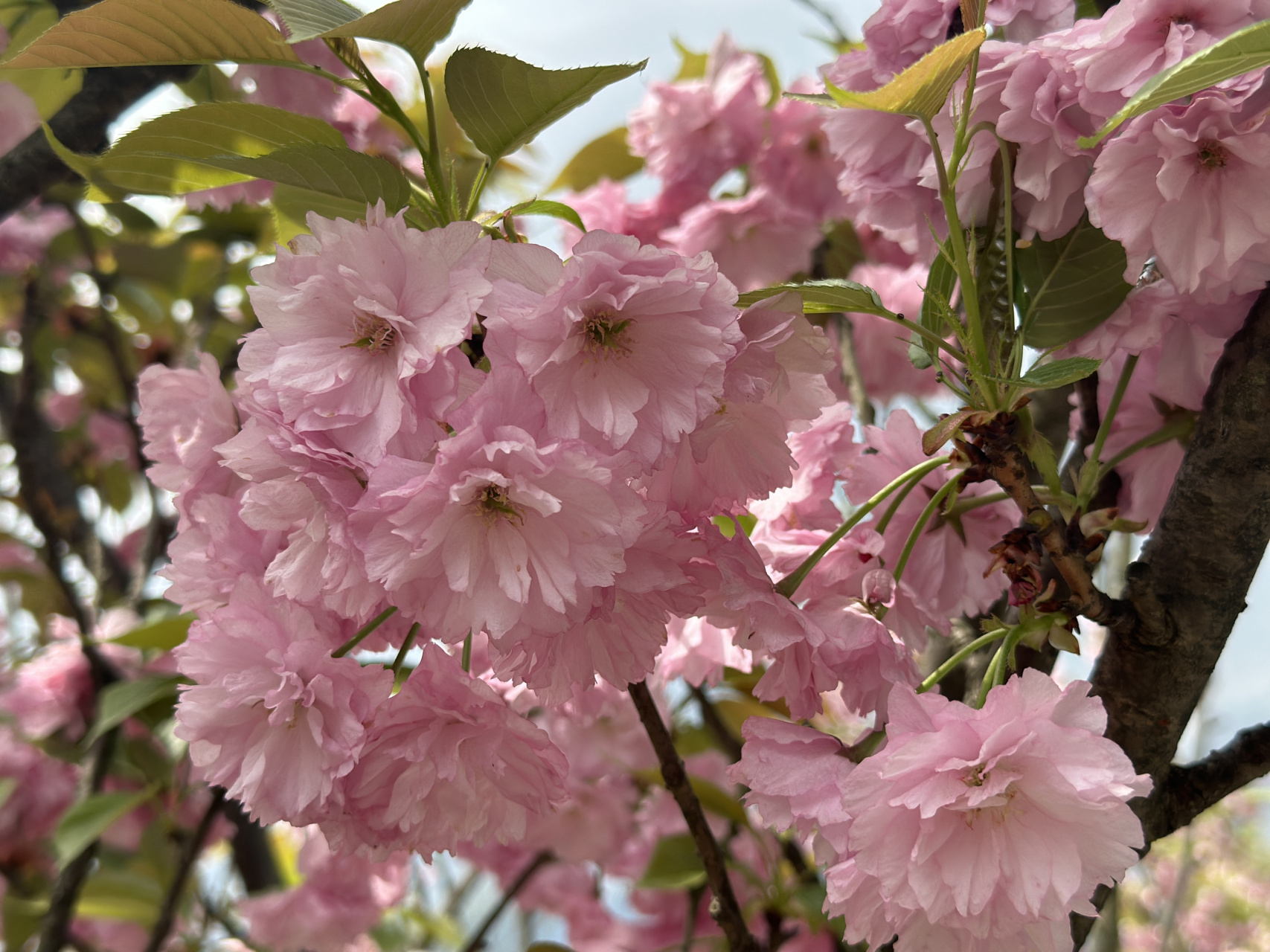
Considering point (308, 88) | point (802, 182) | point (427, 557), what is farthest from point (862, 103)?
point (802, 182)

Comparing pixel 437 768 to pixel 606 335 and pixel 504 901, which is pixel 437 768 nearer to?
pixel 606 335

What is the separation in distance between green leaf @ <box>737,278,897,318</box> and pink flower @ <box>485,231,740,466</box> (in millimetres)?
47

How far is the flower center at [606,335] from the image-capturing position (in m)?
0.49

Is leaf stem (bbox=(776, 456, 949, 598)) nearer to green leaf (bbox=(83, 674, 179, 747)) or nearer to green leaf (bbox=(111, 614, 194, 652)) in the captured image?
green leaf (bbox=(111, 614, 194, 652))

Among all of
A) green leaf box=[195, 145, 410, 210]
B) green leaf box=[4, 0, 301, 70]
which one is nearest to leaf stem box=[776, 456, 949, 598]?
green leaf box=[195, 145, 410, 210]

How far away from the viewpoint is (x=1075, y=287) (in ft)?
2.10

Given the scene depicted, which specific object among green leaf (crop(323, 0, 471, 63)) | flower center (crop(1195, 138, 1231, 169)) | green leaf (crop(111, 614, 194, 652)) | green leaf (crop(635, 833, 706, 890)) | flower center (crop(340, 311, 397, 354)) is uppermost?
flower center (crop(1195, 138, 1231, 169))

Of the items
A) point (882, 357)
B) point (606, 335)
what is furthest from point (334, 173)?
point (882, 357)

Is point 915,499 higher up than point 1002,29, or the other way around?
point 1002,29

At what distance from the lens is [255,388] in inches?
19.7

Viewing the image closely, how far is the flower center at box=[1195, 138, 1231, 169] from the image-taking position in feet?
1.83

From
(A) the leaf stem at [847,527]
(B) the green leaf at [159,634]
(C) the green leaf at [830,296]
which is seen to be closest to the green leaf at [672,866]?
(B) the green leaf at [159,634]

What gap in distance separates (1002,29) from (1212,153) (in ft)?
0.67

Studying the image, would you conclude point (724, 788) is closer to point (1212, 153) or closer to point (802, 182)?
point (802, 182)
